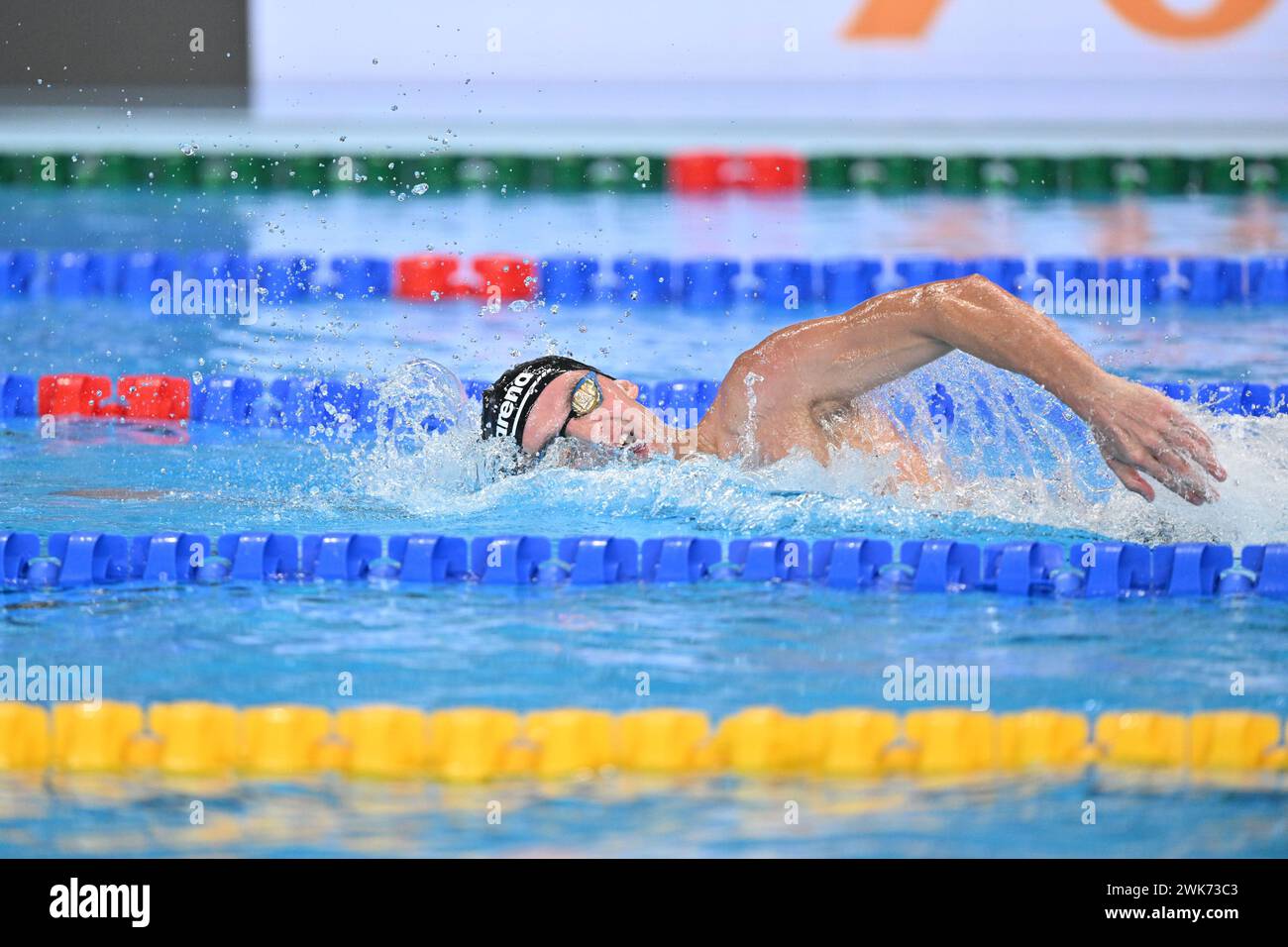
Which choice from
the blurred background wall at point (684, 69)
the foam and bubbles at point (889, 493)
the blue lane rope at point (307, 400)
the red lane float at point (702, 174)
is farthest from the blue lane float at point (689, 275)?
the blurred background wall at point (684, 69)

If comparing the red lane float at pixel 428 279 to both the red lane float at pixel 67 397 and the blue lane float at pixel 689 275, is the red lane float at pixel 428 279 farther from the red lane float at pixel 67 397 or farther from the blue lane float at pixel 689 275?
the red lane float at pixel 67 397

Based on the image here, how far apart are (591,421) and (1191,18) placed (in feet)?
23.9

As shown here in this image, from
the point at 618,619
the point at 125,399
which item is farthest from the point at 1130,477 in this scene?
the point at 125,399

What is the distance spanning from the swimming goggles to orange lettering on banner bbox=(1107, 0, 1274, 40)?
712 centimetres

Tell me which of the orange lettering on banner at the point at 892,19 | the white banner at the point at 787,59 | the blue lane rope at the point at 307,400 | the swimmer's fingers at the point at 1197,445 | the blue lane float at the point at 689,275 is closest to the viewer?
the swimmer's fingers at the point at 1197,445

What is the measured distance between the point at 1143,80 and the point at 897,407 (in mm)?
5690

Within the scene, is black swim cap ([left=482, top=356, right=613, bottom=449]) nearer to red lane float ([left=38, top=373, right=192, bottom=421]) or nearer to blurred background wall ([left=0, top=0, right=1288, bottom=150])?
red lane float ([left=38, top=373, right=192, bottom=421])

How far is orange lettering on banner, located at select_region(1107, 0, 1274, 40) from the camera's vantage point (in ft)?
33.2

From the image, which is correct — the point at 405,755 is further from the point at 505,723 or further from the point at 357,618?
the point at 357,618

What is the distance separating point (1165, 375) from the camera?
5805 mm

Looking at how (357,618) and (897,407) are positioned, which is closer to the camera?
(357,618)

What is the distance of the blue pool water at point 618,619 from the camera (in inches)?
103
